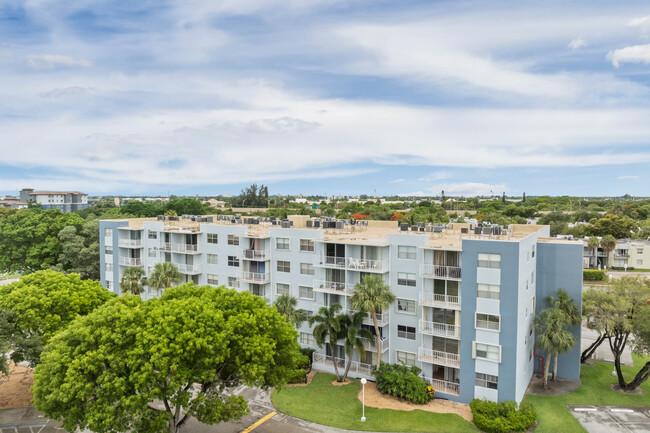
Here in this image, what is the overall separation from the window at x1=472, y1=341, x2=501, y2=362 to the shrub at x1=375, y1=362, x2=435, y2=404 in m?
4.73

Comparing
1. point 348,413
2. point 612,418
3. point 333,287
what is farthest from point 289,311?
point 612,418

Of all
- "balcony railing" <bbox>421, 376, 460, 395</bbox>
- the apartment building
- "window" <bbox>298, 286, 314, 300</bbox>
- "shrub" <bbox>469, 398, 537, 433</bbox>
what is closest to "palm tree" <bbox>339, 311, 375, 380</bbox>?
the apartment building

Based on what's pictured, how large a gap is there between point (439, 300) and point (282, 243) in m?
16.1

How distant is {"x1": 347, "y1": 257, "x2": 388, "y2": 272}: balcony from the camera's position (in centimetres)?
3495

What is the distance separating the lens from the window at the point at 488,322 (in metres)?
30.3

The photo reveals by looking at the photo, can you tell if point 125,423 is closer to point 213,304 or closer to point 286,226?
point 213,304

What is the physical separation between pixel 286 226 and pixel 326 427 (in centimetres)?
2091

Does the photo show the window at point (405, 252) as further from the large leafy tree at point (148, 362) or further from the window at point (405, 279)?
the large leafy tree at point (148, 362)

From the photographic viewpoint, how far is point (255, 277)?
4212cm

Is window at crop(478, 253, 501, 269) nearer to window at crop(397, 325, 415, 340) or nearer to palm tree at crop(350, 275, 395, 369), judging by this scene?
palm tree at crop(350, 275, 395, 369)

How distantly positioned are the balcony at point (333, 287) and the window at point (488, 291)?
10.5m

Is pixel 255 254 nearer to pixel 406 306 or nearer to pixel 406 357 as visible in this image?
pixel 406 306

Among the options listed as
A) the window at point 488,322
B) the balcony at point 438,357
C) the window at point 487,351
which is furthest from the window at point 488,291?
the balcony at point 438,357

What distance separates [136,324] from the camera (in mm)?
22969
